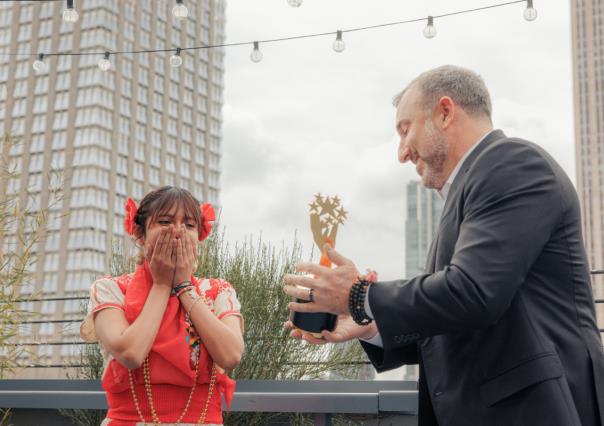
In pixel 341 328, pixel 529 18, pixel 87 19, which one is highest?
pixel 87 19

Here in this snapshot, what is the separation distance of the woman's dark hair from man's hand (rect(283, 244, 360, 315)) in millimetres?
747

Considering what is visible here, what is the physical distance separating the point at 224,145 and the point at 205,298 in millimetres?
102329

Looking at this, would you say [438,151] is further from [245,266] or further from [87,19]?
[87,19]

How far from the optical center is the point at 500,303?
4.71 ft

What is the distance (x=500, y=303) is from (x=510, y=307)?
81mm

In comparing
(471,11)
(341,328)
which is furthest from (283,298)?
(341,328)

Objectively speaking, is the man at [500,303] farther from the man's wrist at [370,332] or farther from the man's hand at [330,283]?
the man's wrist at [370,332]

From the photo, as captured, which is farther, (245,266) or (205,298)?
(245,266)

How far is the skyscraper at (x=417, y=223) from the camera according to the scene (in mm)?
144000

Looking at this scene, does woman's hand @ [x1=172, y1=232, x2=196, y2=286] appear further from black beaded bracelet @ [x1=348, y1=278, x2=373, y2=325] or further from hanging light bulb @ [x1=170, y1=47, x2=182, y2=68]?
hanging light bulb @ [x1=170, y1=47, x2=182, y2=68]

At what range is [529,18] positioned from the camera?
5.30 metres

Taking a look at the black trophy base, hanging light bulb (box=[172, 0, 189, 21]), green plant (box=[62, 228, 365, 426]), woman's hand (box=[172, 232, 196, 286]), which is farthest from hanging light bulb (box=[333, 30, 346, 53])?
the black trophy base

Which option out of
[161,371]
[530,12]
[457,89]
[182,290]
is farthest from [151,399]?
[530,12]

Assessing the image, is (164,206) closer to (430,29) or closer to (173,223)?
(173,223)
